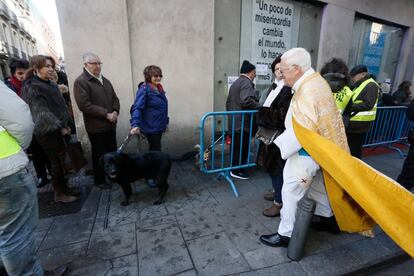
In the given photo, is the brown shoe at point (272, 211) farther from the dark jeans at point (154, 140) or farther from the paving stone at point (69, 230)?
the paving stone at point (69, 230)

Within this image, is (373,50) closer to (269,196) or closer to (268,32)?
(268,32)

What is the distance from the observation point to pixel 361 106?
10.6 feet

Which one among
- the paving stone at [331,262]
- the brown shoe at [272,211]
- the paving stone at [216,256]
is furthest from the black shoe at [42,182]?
the paving stone at [331,262]

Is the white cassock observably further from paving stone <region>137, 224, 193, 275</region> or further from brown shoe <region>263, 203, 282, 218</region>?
paving stone <region>137, 224, 193, 275</region>

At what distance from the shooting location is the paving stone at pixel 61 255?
2.16 meters

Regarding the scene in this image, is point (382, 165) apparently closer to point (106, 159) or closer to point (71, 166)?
point (106, 159)

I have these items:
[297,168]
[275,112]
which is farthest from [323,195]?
[275,112]

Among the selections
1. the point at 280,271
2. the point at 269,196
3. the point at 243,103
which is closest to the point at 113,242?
the point at 280,271

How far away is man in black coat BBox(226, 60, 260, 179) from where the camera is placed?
346 centimetres

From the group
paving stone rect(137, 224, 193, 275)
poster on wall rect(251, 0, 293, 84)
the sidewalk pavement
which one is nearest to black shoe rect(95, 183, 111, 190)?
the sidewalk pavement

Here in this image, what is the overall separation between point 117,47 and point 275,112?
123 inches

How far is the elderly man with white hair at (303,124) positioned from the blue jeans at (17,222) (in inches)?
81.4

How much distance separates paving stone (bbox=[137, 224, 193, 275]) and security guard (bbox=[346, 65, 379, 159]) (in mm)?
2880

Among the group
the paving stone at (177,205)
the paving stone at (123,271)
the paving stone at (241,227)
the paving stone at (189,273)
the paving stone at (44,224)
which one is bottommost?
the paving stone at (44,224)
